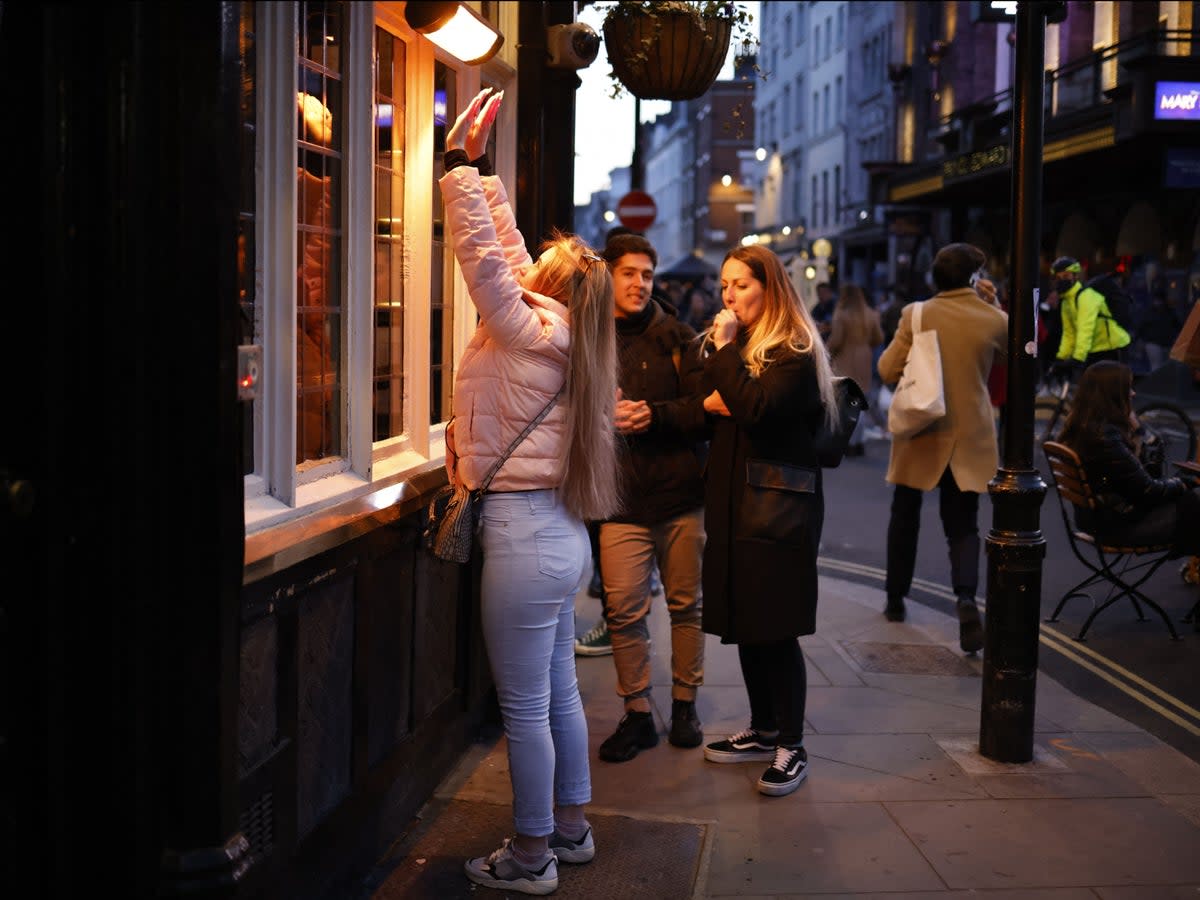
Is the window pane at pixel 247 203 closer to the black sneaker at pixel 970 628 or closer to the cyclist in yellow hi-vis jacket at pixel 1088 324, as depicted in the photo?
the black sneaker at pixel 970 628

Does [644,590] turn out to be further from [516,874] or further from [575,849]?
[516,874]

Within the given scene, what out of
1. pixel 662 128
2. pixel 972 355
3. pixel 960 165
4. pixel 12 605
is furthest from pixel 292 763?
pixel 662 128

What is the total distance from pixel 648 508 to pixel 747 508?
545 millimetres

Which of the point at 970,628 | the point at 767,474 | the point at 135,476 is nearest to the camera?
the point at 135,476

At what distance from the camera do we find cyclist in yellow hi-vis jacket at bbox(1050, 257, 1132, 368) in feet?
54.7

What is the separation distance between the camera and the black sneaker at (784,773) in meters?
5.33

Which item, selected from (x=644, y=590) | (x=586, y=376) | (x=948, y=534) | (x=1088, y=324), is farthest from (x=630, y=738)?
(x=1088, y=324)

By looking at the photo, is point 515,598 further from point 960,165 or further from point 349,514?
point 960,165

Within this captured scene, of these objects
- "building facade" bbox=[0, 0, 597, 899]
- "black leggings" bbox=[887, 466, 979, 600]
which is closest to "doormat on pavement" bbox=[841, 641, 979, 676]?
"black leggings" bbox=[887, 466, 979, 600]

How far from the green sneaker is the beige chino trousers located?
161cm

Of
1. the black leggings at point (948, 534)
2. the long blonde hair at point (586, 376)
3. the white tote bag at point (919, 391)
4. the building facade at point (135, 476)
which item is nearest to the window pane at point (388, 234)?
the long blonde hair at point (586, 376)

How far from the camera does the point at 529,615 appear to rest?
4219 millimetres

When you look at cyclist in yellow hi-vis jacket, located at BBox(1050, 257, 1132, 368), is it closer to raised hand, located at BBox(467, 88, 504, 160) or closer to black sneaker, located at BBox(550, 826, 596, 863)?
black sneaker, located at BBox(550, 826, 596, 863)

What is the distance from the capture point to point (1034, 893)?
444 centimetres
